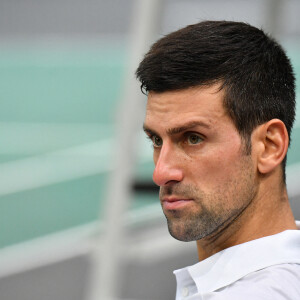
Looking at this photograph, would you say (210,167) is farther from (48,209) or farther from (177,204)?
(48,209)

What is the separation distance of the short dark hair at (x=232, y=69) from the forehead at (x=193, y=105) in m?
0.01

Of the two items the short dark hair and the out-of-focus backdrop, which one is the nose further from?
the out-of-focus backdrop

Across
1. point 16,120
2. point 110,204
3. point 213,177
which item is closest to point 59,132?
point 16,120

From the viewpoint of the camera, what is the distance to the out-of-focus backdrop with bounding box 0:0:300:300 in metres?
3.29

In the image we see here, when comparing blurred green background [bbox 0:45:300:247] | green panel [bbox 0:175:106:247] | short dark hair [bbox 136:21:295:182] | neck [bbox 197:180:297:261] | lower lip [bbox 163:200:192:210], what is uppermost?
short dark hair [bbox 136:21:295:182]

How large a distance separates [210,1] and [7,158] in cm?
783

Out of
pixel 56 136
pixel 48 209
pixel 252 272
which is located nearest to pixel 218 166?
pixel 252 272

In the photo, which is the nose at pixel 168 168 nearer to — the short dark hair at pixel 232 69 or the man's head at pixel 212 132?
the man's head at pixel 212 132

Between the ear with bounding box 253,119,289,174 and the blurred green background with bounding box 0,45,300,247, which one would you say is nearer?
the ear with bounding box 253,119,289,174

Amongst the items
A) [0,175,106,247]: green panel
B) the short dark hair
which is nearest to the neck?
the short dark hair

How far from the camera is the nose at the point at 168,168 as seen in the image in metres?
1.34

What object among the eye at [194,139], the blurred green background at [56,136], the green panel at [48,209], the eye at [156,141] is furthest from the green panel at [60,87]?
the eye at [194,139]

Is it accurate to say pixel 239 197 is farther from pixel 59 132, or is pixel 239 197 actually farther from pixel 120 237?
pixel 59 132

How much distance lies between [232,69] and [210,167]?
0.22 m
